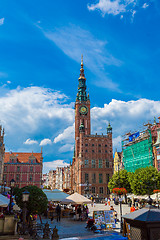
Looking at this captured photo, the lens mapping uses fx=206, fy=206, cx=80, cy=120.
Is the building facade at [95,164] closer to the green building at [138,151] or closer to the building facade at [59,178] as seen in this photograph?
the green building at [138,151]

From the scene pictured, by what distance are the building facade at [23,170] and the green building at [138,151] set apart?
79.0 feet

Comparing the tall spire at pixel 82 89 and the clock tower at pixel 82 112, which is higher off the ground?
the tall spire at pixel 82 89

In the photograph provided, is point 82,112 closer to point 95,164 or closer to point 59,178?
point 95,164

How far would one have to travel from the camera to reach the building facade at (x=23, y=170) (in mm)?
53188

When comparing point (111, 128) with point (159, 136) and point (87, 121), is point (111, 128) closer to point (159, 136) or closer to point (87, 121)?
point (87, 121)

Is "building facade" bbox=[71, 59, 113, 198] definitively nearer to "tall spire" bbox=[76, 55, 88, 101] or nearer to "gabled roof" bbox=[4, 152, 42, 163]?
"gabled roof" bbox=[4, 152, 42, 163]

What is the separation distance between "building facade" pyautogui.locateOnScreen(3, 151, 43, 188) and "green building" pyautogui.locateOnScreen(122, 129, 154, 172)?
24069 millimetres

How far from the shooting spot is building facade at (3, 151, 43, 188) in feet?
174

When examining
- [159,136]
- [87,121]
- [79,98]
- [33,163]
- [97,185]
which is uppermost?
[79,98]

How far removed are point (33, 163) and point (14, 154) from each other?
20.2 feet

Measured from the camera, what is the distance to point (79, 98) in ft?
310

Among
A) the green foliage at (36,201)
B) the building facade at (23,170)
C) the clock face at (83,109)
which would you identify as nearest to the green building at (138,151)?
the building facade at (23,170)

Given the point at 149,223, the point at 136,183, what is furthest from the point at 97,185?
the point at 149,223

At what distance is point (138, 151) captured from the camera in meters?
52.6
